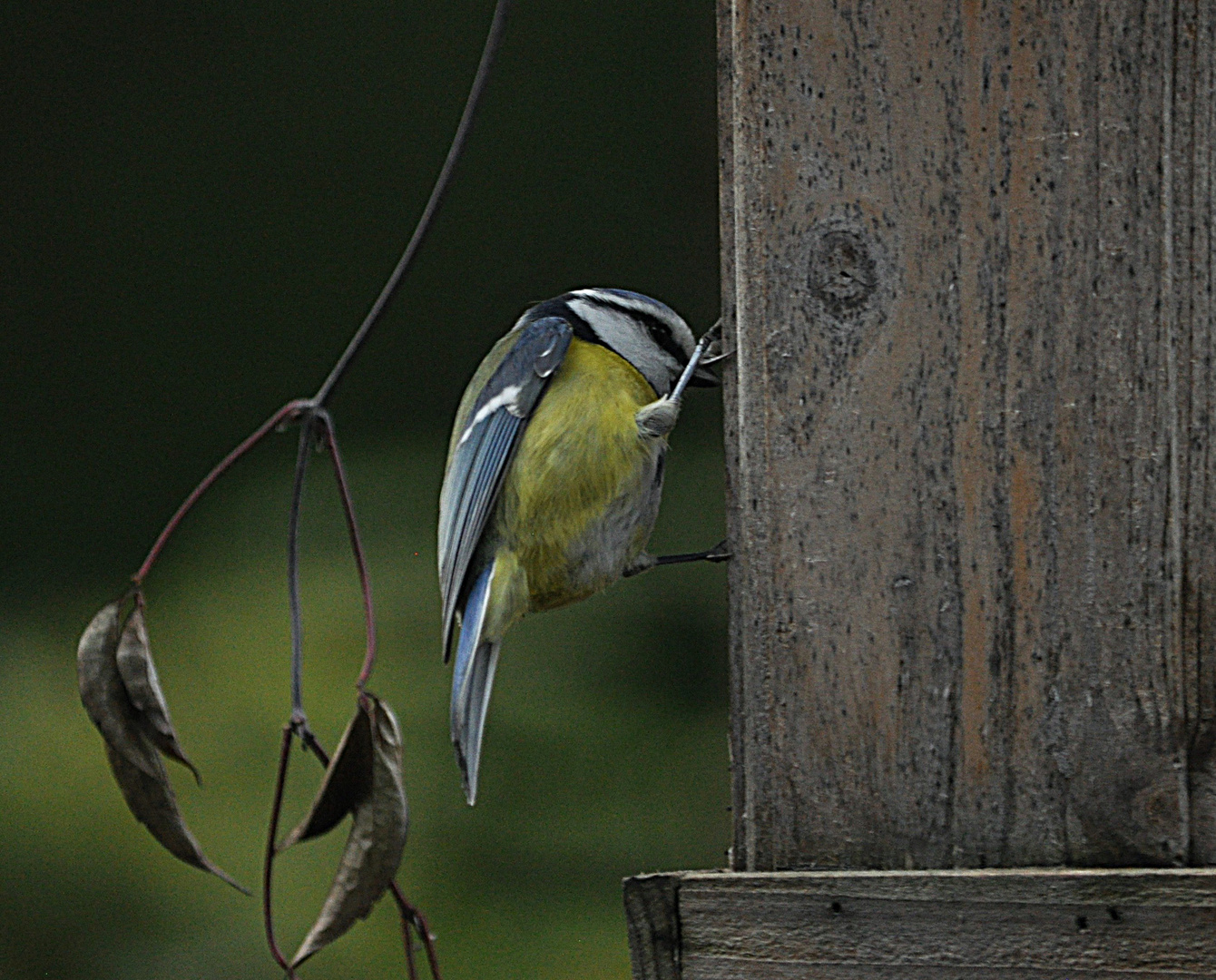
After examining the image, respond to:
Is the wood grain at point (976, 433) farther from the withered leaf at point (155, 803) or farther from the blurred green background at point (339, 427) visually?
the blurred green background at point (339, 427)

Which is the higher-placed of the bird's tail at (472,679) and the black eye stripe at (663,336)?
the black eye stripe at (663,336)

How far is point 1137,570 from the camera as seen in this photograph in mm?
1146

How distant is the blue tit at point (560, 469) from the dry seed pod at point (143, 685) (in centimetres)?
53

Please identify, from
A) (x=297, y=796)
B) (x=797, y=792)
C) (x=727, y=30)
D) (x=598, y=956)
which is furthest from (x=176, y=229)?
(x=797, y=792)

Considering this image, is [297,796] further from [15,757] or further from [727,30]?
[727,30]

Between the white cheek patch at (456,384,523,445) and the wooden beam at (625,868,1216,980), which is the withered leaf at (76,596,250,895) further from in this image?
the white cheek patch at (456,384,523,445)

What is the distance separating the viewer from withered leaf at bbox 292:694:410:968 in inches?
44.4

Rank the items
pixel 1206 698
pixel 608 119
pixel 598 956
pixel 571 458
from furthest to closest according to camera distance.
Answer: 1. pixel 608 119
2. pixel 598 956
3. pixel 571 458
4. pixel 1206 698

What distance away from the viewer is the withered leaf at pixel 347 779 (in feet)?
3.71

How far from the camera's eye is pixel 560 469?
1.76 metres

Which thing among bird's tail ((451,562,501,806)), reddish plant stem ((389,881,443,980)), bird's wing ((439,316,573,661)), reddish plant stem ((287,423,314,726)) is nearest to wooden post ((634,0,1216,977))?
reddish plant stem ((389,881,443,980))

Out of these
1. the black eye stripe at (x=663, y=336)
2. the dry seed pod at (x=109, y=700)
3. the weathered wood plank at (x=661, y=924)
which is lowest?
the weathered wood plank at (x=661, y=924)

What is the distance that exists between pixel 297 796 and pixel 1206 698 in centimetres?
158

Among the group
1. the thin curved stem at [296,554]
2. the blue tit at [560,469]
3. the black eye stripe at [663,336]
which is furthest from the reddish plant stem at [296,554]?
the black eye stripe at [663,336]
